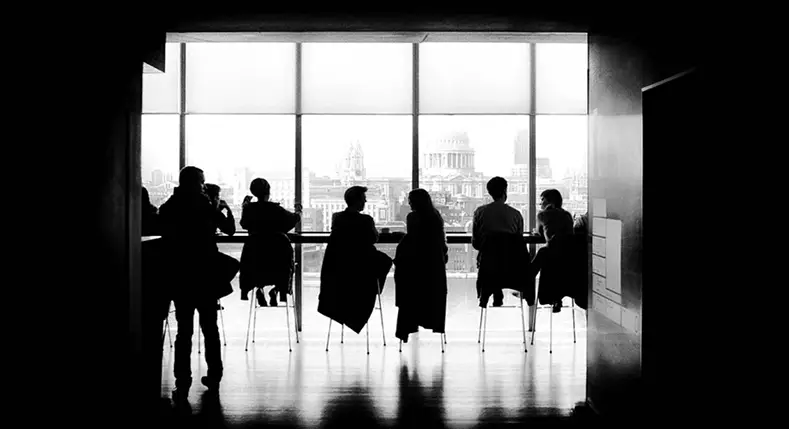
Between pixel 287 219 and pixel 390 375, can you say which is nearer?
pixel 390 375

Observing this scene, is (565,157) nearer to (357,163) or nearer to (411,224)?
(357,163)

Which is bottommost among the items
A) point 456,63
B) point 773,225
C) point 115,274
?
point 115,274

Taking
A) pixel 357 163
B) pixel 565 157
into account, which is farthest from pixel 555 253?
pixel 357 163

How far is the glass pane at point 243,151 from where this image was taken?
6855 millimetres

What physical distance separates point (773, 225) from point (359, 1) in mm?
2149

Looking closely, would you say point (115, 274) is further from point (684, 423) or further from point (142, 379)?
point (684, 423)

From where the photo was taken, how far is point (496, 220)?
5.58m

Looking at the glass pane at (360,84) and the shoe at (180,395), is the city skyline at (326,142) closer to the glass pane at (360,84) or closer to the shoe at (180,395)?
the glass pane at (360,84)

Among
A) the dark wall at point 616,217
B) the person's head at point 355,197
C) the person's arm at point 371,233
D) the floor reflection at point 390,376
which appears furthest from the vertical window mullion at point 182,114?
the dark wall at point 616,217

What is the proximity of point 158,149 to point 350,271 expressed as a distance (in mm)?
2645

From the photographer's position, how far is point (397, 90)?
680 cm

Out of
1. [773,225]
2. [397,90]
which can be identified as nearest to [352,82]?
[397,90]

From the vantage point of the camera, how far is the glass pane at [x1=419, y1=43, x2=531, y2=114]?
6754 mm

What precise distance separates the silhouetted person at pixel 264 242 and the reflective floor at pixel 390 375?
563mm
